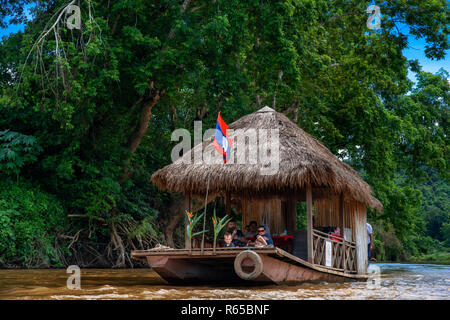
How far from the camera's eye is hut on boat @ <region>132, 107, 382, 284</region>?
949 cm

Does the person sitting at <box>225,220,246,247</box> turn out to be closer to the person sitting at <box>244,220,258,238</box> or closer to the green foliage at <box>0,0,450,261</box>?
the person sitting at <box>244,220,258,238</box>

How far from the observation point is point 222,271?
10.9 metres

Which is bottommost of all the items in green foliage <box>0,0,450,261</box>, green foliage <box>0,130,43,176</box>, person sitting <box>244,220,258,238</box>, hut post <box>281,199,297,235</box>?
person sitting <box>244,220,258,238</box>

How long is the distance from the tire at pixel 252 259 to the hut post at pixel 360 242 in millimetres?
4393

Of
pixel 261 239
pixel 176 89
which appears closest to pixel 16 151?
pixel 176 89

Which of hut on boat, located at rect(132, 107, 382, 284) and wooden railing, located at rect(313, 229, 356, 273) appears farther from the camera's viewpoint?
wooden railing, located at rect(313, 229, 356, 273)

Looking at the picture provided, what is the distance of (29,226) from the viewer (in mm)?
15000

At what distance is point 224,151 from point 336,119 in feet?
35.3

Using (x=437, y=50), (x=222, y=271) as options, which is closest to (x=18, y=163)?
(x=222, y=271)

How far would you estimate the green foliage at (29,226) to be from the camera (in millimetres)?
14320

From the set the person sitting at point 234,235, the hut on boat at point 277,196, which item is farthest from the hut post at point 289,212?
the person sitting at point 234,235

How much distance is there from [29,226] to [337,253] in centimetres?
828

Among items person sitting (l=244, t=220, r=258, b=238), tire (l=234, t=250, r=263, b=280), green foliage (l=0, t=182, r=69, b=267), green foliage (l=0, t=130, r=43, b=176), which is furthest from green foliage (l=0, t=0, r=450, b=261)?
tire (l=234, t=250, r=263, b=280)
